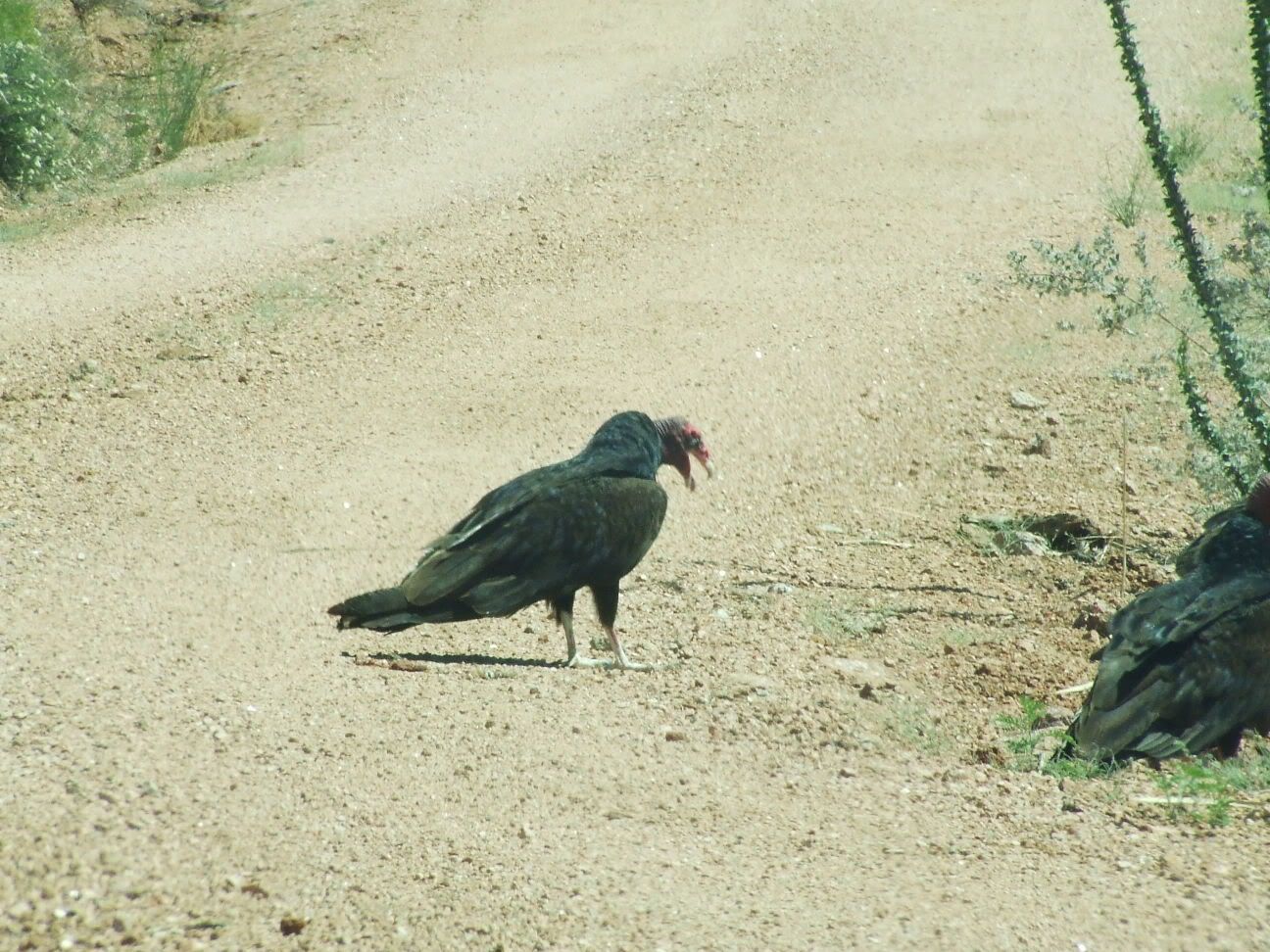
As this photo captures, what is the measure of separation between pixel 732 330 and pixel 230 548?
3.66 m

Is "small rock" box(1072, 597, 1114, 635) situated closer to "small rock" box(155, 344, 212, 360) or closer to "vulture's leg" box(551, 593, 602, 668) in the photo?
"vulture's leg" box(551, 593, 602, 668)

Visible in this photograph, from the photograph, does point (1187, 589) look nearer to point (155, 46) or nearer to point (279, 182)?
point (279, 182)

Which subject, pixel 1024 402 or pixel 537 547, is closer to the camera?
pixel 537 547

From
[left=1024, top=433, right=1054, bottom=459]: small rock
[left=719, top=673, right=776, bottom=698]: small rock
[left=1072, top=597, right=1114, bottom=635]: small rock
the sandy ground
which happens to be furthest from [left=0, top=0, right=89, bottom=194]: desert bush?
[left=1072, top=597, right=1114, bottom=635]: small rock

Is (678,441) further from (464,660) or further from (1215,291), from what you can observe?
(1215,291)

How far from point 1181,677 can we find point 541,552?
2.17 meters

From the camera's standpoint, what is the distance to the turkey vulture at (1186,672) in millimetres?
4641

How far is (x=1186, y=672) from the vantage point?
4.72m

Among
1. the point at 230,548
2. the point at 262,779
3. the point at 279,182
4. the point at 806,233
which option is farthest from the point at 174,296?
the point at 262,779

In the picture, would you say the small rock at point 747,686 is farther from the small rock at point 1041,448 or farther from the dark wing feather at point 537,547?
the small rock at point 1041,448

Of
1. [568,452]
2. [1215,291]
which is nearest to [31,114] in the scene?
[568,452]

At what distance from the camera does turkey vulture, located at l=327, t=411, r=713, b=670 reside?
16.9 ft

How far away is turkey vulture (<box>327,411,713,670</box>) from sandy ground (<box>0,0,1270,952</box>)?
258mm

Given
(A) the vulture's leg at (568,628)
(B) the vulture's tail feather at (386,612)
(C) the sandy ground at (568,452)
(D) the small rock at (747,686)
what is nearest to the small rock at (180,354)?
(C) the sandy ground at (568,452)
